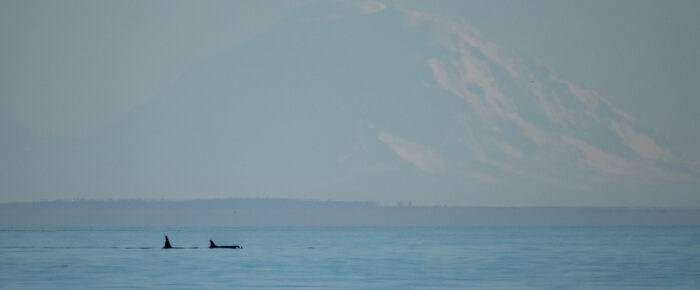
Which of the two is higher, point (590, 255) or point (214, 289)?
point (590, 255)

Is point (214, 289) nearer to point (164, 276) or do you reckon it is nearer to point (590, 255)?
point (164, 276)

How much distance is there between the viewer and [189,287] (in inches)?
2744

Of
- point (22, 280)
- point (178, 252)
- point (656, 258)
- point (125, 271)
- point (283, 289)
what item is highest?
point (178, 252)

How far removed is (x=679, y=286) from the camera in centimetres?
6838

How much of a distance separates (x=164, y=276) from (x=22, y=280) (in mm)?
9195

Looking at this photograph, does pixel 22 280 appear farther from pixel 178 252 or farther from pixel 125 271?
pixel 178 252

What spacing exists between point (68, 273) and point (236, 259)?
76.9 feet

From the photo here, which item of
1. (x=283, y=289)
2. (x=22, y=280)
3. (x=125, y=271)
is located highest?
(x=125, y=271)

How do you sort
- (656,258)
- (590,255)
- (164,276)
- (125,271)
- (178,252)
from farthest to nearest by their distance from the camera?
(178,252) → (590,255) → (656,258) → (125,271) → (164,276)

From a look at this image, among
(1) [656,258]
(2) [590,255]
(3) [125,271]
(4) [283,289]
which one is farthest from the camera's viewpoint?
(2) [590,255]

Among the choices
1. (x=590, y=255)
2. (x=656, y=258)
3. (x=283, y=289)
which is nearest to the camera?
(x=283, y=289)

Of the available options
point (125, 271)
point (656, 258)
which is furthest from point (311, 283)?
point (656, 258)

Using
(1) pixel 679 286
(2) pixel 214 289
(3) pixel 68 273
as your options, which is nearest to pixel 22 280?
(3) pixel 68 273

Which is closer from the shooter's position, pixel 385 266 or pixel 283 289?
pixel 283 289
